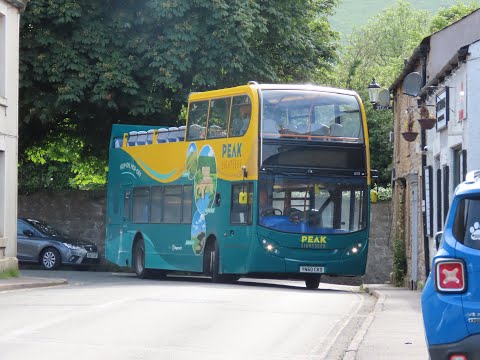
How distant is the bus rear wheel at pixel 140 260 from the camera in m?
31.1

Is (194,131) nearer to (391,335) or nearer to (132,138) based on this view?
(132,138)

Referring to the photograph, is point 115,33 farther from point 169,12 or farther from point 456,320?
point 456,320

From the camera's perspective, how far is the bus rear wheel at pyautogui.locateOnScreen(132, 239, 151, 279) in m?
31.1

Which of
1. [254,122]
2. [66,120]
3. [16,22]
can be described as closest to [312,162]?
[254,122]

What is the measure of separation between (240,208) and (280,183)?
123 centimetres

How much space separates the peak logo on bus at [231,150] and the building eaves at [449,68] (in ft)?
13.8

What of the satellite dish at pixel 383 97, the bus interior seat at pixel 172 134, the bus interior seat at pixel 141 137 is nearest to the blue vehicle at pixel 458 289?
the bus interior seat at pixel 172 134

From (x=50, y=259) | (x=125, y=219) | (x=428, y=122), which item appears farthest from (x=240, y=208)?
(x=50, y=259)

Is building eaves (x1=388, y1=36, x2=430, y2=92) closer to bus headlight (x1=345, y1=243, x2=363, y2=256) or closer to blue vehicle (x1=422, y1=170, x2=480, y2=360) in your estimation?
bus headlight (x1=345, y1=243, x2=363, y2=256)

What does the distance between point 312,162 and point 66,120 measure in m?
16.3

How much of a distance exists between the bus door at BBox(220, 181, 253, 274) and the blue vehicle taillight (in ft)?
54.5

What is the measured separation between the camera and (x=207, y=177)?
2739 cm

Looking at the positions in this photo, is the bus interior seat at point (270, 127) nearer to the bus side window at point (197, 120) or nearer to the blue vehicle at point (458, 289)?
the bus side window at point (197, 120)

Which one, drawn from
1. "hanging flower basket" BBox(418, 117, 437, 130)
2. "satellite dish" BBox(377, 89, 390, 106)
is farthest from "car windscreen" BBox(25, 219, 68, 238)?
"hanging flower basket" BBox(418, 117, 437, 130)
